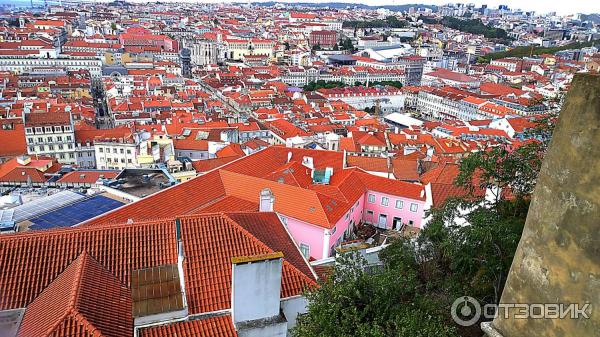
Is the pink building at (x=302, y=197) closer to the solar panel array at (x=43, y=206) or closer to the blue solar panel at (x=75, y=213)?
the blue solar panel at (x=75, y=213)

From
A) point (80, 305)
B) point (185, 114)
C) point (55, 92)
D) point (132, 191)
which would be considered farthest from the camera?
point (55, 92)

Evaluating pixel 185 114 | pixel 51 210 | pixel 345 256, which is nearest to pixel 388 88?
pixel 185 114

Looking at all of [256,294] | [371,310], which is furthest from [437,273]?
[256,294]

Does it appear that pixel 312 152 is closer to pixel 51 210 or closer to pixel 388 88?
pixel 51 210

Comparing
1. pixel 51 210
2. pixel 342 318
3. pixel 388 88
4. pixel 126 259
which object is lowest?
pixel 388 88

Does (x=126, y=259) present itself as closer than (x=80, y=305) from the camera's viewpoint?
No

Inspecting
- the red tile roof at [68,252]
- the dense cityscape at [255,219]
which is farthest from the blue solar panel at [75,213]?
the red tile roof at [68,252]
